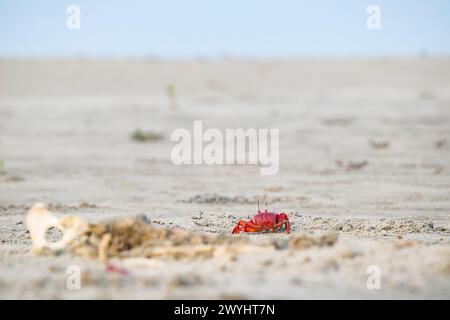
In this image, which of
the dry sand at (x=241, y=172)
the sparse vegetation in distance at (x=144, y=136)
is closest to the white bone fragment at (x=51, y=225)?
the dry sand at (x=241, y=172)

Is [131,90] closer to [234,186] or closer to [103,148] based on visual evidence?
[103,148]

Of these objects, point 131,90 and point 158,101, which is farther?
point 131,90

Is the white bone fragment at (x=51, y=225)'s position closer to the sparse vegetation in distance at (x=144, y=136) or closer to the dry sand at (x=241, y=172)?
the dry sand at (x=241, y=172)

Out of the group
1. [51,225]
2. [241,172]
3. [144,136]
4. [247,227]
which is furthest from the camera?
[144,136]

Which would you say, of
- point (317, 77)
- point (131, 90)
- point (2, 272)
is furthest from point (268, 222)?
point (317, 77)

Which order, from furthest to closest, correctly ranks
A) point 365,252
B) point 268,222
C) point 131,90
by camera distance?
point 131,90, point 268,222, point 365,252

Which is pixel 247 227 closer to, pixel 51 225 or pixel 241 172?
pixel 51 225

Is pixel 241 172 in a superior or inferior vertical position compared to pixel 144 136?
inferior

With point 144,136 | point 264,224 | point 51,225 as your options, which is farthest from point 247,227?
point 144,136
